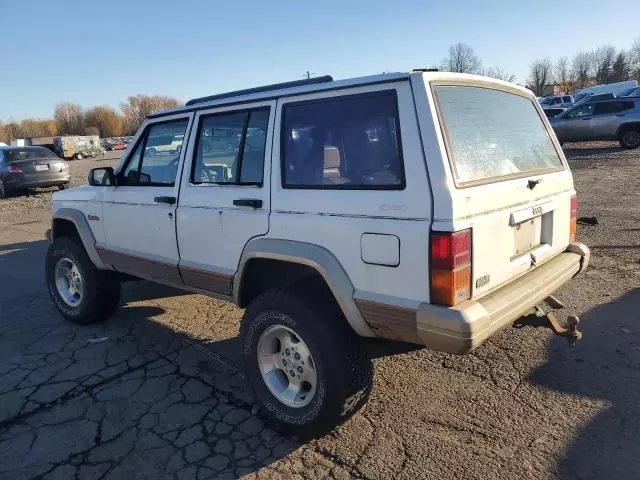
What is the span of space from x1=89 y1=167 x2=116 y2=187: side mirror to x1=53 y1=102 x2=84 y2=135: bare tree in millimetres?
A: 106442

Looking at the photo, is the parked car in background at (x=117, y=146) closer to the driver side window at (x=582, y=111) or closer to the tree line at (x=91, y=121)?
the tree line at (x=91, y=121)

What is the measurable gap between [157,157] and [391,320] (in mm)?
2565

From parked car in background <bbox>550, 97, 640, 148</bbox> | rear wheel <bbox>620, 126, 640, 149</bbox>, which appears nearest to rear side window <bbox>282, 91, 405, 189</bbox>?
parked car in background <bbox>550, 97, 640, 148</bbox>

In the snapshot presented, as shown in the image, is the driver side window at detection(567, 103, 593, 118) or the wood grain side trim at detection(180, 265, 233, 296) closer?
the wood grain side trim at detection(180, 265, 233, 296)

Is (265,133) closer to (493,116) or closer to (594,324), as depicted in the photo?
(493,116)

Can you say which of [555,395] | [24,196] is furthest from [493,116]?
[24,196]

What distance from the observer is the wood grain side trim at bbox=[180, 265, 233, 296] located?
10.9 feet

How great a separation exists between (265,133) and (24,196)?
1595cm

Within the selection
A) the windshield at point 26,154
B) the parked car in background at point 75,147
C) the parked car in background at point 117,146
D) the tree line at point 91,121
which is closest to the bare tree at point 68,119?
the tree line at point 91,121

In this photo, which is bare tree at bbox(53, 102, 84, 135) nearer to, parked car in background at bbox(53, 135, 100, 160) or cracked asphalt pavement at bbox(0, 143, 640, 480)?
Result: parked car in background at bbox(53, 135, 100, 160)

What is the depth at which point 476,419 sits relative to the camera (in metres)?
2.98

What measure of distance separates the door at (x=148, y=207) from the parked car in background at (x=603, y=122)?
18.6 metres

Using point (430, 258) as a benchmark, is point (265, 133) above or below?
above

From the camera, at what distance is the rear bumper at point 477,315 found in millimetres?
2252
